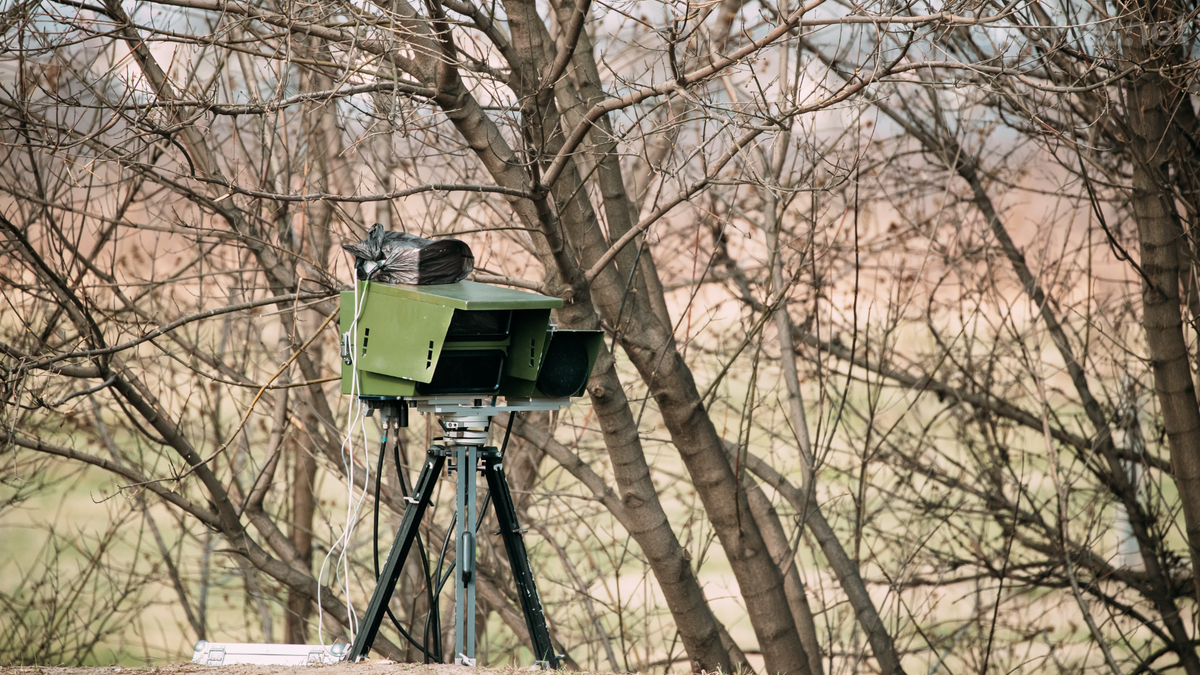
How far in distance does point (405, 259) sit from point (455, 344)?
9.7 inches

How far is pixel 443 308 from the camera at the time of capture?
229cm

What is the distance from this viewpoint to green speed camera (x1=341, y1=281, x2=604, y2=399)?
2.35 metres

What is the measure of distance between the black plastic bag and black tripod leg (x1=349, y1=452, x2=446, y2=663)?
0.49m

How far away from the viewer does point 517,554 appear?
2771 mm

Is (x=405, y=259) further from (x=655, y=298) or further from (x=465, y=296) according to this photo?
(x=655, y=298)

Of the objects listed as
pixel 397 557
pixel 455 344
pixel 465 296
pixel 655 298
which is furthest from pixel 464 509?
pixel 655 298

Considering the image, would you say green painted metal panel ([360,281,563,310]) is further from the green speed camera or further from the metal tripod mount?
the metal tripod mount

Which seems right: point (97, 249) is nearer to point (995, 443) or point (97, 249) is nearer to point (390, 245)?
point (390, 245)

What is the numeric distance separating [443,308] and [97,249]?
157 inches

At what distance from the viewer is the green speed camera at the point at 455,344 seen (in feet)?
7.70

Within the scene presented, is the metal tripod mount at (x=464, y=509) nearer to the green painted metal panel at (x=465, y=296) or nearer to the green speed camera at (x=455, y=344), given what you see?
the green speed camera at (x=455, y=344)

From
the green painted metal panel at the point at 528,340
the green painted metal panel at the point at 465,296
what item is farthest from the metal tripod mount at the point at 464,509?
the green painted metal panel at the point at 465,296

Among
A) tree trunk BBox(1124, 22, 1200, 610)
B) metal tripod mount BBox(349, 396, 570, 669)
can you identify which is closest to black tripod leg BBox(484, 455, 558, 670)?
metal tripod mount BBox(349, 396, 570, 669)

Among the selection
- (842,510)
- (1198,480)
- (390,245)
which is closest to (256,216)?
(390,245)
